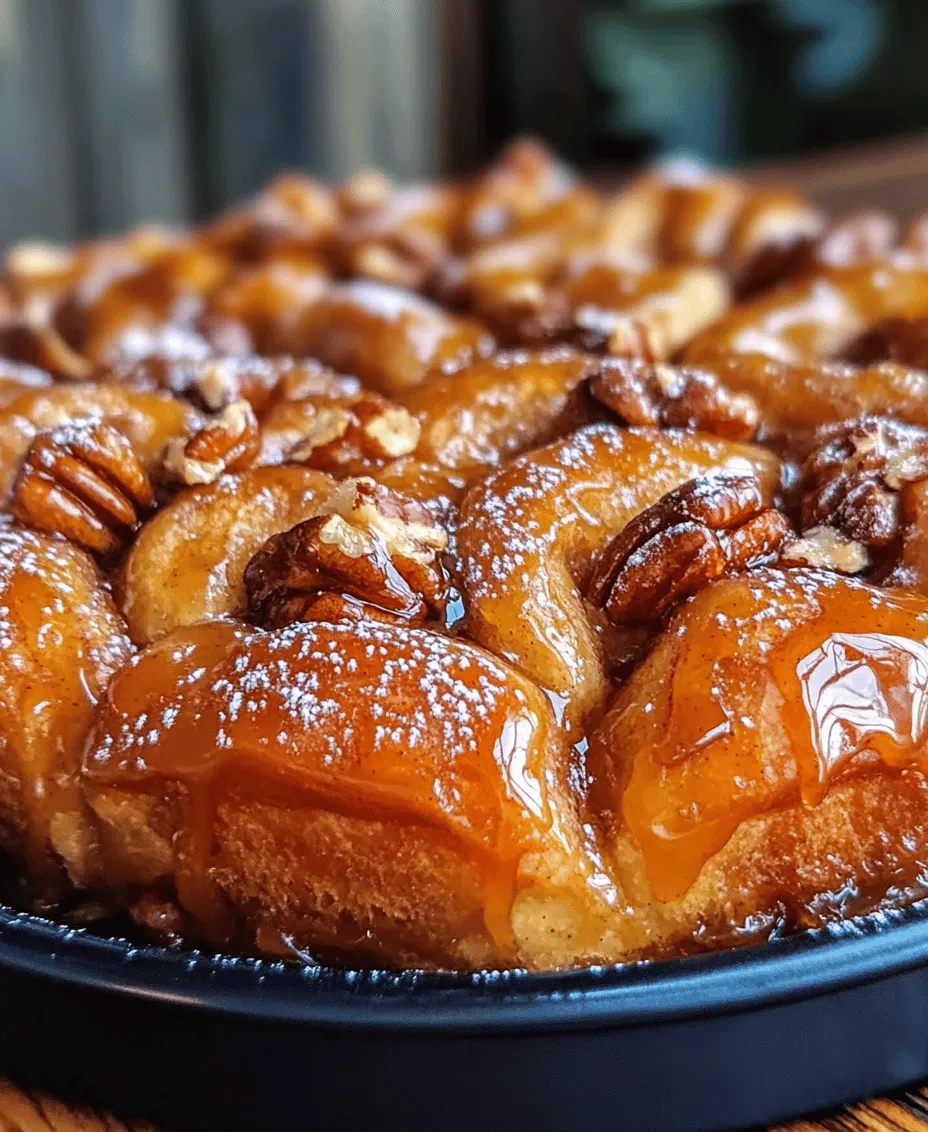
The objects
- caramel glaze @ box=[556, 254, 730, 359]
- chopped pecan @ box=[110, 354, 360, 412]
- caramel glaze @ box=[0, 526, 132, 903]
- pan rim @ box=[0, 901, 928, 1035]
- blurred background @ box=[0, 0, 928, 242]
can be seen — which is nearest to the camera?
pan rim @ box=[0, 901, 928, 1035]

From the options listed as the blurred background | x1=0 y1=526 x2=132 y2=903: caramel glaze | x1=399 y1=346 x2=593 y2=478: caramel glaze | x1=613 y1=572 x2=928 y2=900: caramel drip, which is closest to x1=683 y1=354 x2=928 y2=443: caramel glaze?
x1=399 y1=346 x2=593 y2=478: caramel glaze

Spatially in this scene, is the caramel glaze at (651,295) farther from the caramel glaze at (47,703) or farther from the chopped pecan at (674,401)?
the caramel glaze at (47,703)

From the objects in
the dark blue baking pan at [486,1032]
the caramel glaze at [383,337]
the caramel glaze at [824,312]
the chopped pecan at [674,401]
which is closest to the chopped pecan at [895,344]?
the caramel glaze at [824,312]

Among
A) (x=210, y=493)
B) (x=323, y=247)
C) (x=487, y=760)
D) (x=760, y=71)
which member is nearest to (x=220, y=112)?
(x=760, y=71)

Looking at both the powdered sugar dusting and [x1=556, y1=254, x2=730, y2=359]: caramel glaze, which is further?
[x1=556, y1=254, x2=730, y2=359]: caramel glaze

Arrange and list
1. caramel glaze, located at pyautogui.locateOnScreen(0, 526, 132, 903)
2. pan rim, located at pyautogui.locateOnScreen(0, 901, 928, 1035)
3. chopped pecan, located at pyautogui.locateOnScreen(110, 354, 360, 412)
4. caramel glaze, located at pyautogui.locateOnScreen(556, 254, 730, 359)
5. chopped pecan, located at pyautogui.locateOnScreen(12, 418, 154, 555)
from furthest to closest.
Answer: caramel glaze, located at pyautogui.locateOnScreen(556, 254, 730, 359) < chopped pecan, located at pyautogui.locateOnScreen(110, 354, 360, 412) < chopped pecan, located at pyautogui.locateOnScreen(12, 418, 154, 555) < caramel glaze, located at pyautogui.locateOnScreen(0, 526, 132, 903) < pan rim, located at pyautogui.locateOnScreen(0, 901, 928, 1035)

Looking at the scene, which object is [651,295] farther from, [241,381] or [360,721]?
[360,721]

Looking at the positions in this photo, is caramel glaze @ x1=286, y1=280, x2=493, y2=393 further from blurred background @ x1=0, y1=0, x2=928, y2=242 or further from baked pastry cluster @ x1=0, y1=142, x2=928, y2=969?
blurred background @ x1=0, y1=0, x2=928, y2=242
